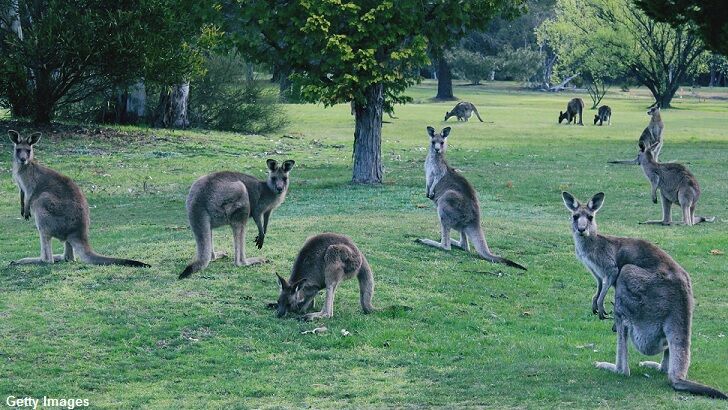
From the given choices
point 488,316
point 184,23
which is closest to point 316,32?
point 184,23

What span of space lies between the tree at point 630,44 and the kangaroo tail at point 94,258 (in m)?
44.5

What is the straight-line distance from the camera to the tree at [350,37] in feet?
63.8

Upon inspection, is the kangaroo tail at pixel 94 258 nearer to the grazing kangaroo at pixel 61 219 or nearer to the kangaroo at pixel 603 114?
the grazing kangaroo at pixel 61 219

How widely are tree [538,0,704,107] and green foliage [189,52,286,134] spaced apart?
81.0 ft

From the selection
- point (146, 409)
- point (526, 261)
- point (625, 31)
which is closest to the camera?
point (146, 409)

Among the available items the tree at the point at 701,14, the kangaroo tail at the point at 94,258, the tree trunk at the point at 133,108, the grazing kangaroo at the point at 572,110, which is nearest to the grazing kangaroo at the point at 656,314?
the kangaroo tail at the point at 94,258

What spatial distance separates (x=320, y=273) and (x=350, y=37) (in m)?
10.9

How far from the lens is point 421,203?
60.6ft

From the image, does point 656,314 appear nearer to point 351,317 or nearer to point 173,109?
point 351,317

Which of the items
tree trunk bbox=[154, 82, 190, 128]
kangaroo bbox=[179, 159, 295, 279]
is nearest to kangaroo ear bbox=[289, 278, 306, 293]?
kangaroo bbox=[179, 159, 295, 279]

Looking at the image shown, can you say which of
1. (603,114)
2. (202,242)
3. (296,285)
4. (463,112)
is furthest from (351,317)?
(603,114)

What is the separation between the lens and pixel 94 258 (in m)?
11.0

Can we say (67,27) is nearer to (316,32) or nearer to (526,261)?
(316,32)

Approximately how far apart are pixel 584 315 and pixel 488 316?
40.8 inches
